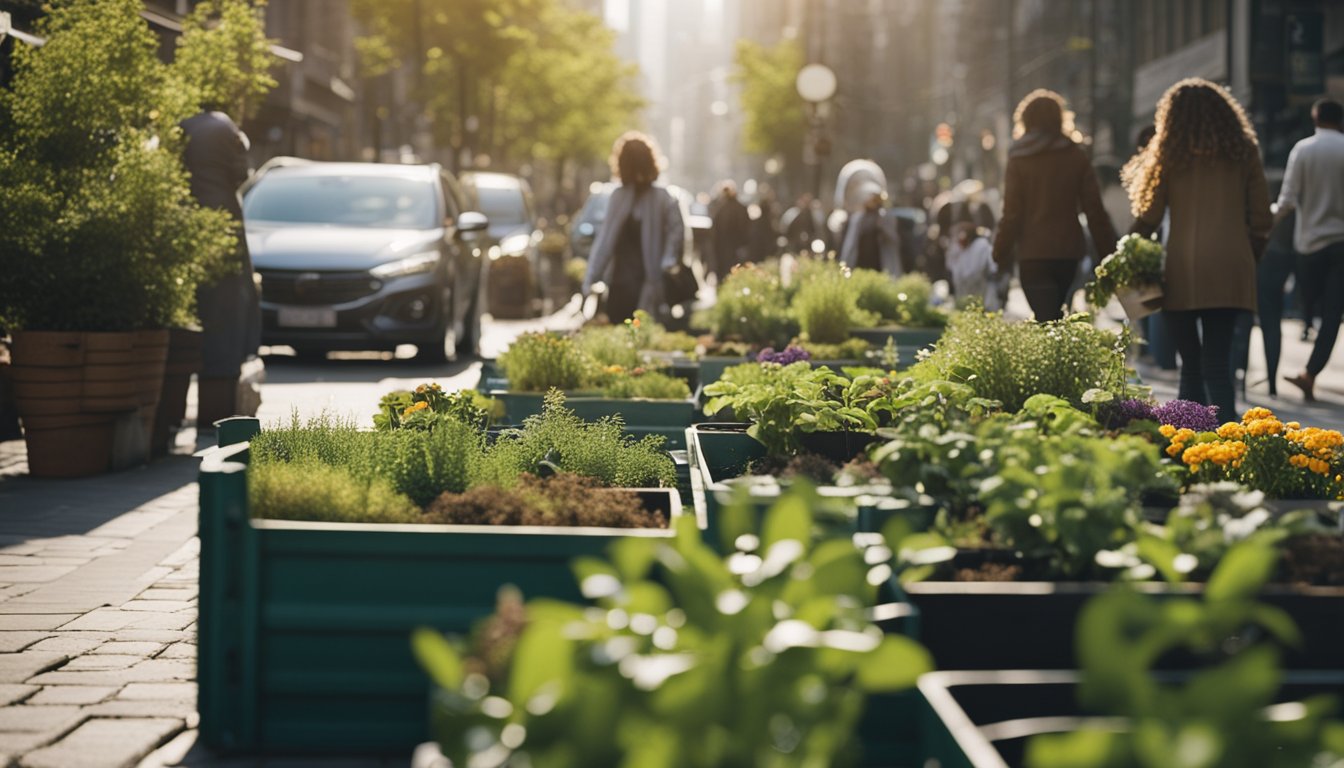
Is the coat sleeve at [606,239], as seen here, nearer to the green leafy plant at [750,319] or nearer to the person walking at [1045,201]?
the green leafy plant at [750,319]

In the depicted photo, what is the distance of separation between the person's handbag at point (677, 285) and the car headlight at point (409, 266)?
4.48m

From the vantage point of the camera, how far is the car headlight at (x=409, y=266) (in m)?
17.8

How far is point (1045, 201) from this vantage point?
11.1 metres

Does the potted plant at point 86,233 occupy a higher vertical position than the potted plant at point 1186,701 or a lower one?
higher

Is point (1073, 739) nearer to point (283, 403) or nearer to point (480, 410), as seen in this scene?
point (480, 410)

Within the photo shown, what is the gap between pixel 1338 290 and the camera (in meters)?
14.9

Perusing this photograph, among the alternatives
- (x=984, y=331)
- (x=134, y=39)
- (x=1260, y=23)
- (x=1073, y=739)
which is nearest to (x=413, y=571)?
(x=1073, y=739)

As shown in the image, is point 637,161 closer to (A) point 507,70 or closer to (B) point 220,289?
(B) point 220,289

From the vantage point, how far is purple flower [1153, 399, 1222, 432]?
705 cm

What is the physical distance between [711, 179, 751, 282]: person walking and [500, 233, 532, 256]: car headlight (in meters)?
3.06

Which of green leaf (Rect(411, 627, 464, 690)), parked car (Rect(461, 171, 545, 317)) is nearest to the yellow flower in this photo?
→ green leaf (Rect(411, 627, 464, 690))

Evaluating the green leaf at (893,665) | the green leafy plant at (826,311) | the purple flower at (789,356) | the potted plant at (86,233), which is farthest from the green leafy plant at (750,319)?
the green leaf at (893,665)

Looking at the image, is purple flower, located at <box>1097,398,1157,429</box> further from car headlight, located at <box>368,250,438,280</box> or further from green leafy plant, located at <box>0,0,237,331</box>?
car headlight, located at <box>368,250,438,280</box>

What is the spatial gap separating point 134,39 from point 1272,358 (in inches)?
371
